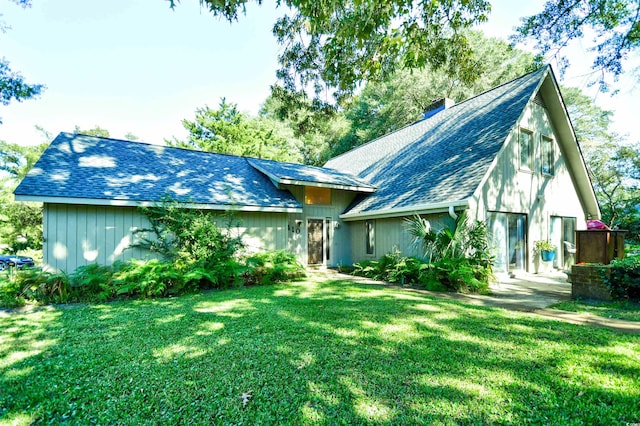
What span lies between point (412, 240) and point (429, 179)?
209cm

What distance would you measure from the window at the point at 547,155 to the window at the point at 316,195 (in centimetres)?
763

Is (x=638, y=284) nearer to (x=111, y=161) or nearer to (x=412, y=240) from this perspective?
(x=412, y=240)

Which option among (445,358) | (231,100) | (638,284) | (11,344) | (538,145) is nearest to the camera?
(445,358)

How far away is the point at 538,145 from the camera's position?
9750 mm

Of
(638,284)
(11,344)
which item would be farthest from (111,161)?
(638,284)

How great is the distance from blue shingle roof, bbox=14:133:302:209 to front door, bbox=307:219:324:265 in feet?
4.96

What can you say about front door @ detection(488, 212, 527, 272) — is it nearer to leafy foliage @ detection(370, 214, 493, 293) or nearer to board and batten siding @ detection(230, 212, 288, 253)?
leafy foliage @ detection(370, 214, 493, 293)

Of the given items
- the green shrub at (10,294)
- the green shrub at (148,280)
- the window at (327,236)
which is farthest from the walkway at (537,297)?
the green shrub at (10,294)

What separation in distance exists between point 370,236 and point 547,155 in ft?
22.4

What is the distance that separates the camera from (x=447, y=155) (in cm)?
998

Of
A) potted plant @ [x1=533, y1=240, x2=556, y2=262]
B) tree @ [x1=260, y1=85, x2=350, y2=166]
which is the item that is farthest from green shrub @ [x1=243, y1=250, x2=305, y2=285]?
potted plant @ [x1=533, y1=240, x2=556, y2=262]

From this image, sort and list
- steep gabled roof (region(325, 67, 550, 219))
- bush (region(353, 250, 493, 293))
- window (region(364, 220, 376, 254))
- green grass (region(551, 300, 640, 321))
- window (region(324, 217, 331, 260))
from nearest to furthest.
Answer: green grass (region(551, 300, 640, 321)), bush (region(353, 250, 493, 293)), steep gabled roof (region(325, 67, 550, 219)), window (region(364, 220, 376, 254)), window (region(324, 217, 331, 260))

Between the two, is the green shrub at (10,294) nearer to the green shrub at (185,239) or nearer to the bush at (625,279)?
the green shrub at (185,239)

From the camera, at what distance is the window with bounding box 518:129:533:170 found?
934cm
